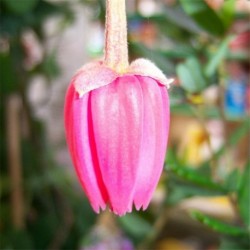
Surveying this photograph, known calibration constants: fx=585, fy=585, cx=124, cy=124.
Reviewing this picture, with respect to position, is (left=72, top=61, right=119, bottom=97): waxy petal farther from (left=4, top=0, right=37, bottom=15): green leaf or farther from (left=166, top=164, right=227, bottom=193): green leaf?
(left=4, top=0, right=37, bottom=15): green leaf

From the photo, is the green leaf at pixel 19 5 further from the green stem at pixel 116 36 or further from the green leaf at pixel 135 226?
the green stem at pixel 116 36

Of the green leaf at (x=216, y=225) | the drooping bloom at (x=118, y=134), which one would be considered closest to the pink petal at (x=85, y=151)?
the drooping bloom at (x=118, y=134)

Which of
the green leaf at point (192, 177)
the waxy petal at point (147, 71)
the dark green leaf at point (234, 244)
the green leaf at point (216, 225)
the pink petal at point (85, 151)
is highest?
the waxy petal at point (147, 71)

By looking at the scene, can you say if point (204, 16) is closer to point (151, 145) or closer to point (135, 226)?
point (151, 145)

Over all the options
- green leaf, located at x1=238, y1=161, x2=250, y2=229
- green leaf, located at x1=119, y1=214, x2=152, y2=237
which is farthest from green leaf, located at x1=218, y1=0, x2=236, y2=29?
green leaf, located at x1=119, y1=214, x2=152, y2=237

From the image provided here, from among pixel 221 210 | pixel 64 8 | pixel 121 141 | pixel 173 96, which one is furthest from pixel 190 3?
pixel 221 210

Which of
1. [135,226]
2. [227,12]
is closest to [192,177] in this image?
[227,12]

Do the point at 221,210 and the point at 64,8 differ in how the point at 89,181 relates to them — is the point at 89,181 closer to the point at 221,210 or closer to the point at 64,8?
the point at 64,8
